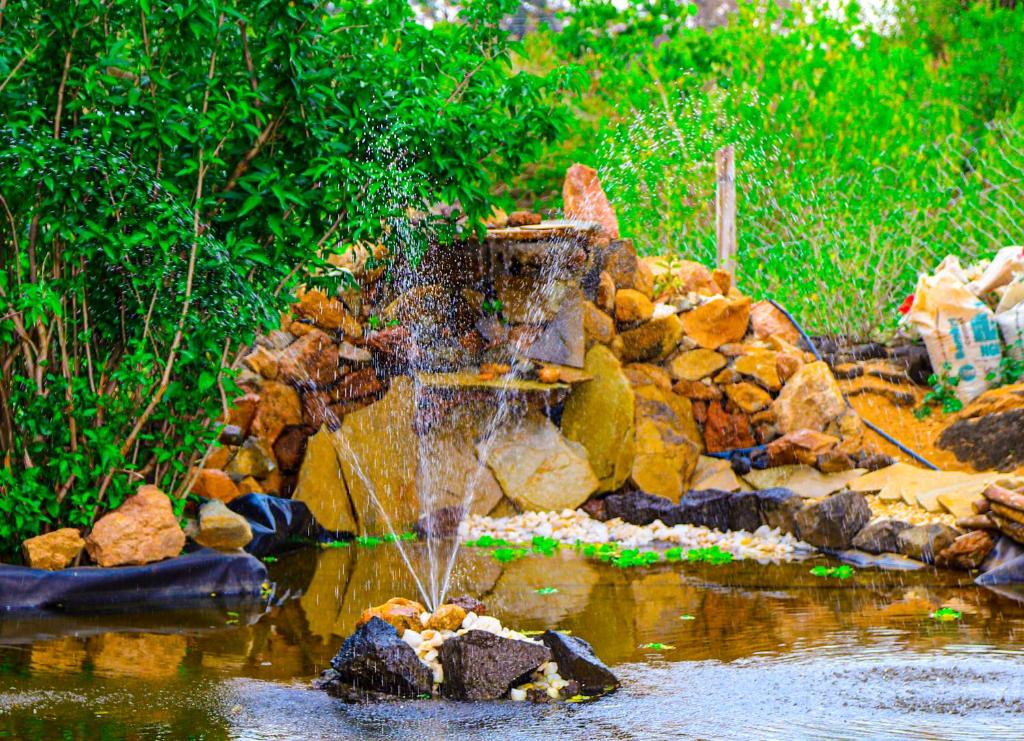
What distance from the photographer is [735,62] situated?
634 inches

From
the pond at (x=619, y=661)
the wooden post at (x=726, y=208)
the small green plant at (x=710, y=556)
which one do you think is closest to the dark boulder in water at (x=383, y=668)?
the pond at (x=619, y=661)

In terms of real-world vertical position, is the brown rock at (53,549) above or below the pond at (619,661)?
above

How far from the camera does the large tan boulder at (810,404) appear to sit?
1043 cm

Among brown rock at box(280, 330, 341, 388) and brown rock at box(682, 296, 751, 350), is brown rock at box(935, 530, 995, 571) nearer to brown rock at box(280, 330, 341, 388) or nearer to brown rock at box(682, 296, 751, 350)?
brown rock at box(682, 296, 751, 350)

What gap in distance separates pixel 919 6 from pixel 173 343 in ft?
66.4

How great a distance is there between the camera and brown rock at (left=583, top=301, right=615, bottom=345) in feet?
35.5

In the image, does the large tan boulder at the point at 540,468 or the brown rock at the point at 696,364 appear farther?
the brown rock at the point at 696,364

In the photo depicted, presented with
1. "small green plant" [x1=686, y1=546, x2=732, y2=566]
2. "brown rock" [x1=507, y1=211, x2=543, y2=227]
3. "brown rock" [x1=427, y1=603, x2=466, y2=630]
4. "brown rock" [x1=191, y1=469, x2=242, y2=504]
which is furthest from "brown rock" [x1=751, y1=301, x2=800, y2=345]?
"brown rock" [x1=427, y1=603, x2=466, y2=630]

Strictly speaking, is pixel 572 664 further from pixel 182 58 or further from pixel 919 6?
pixel 919 6

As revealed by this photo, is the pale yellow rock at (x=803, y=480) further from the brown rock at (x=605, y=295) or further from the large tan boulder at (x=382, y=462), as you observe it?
the large tan boulder at (x=382, y=462)

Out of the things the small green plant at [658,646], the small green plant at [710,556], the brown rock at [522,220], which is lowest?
the small green plant at [658,646]

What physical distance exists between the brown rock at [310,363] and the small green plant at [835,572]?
15.6ft

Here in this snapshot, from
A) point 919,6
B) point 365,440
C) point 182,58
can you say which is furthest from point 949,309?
point 919,6

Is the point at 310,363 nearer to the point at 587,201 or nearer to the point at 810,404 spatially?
the point at 587,201
